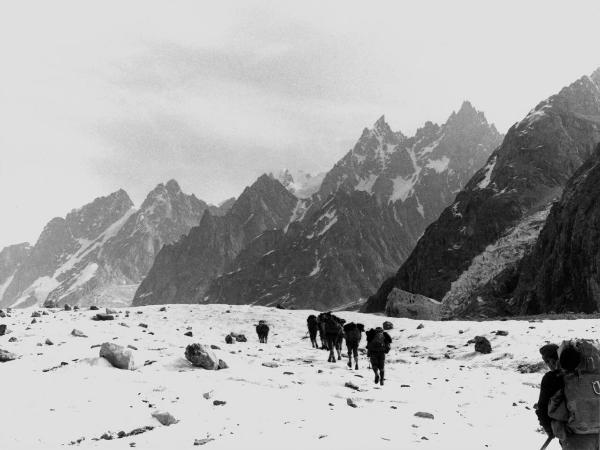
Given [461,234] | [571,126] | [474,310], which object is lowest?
[474,310]

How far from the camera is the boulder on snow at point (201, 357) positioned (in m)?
20.0

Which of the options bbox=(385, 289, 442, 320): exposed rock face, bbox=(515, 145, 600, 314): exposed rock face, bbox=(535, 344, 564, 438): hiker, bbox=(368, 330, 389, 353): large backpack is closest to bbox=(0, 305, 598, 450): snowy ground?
bbox=(368, 330, 389, 353): large backpack

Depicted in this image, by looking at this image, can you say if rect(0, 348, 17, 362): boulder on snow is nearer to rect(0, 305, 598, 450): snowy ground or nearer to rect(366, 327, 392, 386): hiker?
rect(0, 305, 598, 450): snowy ground

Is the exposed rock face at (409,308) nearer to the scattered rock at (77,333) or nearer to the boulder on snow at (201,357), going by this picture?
the scattered rock at (77,333)

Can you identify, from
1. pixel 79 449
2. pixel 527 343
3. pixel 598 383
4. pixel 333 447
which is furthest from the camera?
pixel 527 343

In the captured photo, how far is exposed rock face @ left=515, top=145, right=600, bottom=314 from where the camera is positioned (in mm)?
94938

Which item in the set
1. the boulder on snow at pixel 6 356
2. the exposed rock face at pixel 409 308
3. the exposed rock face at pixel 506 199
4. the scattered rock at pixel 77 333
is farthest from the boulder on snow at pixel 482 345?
the exposed rock face at pixel 506 199

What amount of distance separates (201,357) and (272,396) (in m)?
5.38

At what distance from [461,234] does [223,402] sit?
176439 millimetres

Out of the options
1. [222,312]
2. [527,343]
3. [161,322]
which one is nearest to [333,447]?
[527,343]

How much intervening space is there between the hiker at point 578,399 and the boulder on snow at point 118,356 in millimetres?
15106

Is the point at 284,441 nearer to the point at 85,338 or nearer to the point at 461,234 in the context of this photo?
the point at 85,338

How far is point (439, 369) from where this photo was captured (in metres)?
23.0

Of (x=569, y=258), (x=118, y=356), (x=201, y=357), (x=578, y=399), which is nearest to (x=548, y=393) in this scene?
(x=578, y=399)
